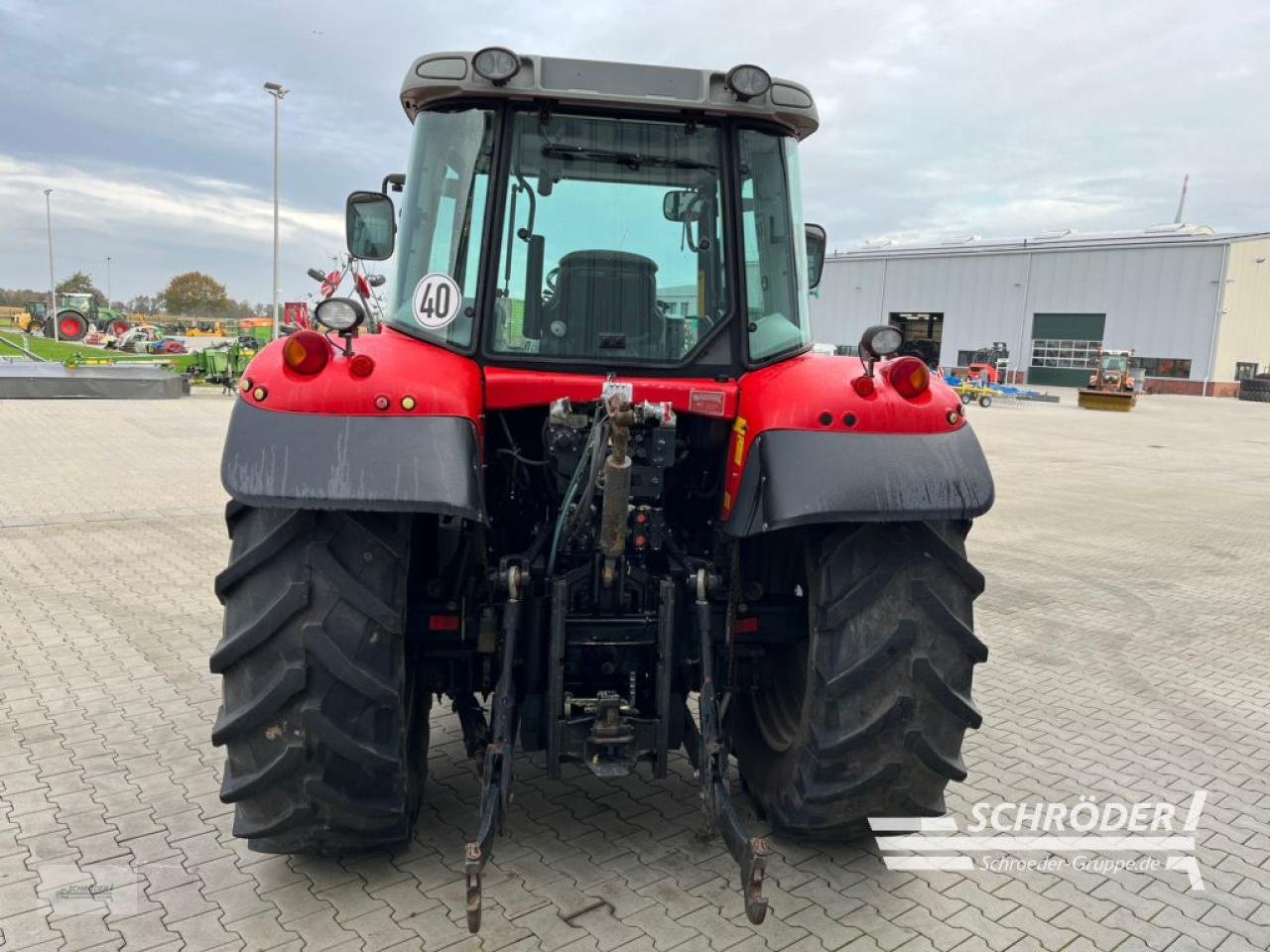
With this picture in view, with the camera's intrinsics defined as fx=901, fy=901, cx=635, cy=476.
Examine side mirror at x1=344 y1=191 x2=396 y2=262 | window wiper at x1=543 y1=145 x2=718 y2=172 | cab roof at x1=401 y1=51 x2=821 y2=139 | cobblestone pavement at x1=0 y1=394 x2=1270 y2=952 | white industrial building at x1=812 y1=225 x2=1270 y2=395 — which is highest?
white industrial building at x1=812 y1=225 x2=1270 y2=395

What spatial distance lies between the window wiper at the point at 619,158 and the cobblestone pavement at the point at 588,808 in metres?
2.55

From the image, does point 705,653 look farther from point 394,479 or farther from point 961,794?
point 961,794

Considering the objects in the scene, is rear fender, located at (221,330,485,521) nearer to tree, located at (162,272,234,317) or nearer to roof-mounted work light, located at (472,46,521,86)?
roof-mounted work light, located at (472,46,521,86)

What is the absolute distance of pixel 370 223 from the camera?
3.70 metres

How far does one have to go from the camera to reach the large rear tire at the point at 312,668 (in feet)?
8.91

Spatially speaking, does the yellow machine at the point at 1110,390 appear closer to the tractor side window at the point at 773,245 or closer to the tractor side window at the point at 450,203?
the tractor side window at the point at 773,245

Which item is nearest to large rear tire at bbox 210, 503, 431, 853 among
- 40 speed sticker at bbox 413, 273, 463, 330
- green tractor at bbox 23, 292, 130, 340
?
40 speed sticker at bbox 413, 273, 463, 330

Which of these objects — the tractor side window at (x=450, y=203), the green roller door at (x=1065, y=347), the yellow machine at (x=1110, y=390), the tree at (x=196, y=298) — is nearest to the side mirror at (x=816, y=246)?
the tractor side window at (x=450, y=203)

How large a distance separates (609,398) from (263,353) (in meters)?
1.18

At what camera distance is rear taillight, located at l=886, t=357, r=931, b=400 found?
3.02 metres

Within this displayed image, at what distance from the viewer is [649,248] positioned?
338cm

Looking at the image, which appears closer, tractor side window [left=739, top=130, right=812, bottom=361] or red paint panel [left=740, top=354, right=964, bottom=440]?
red paint panel [left=740, top=354, right=964, bottom=440]

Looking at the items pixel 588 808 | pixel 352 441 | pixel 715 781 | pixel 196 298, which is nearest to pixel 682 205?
pixel 352 441

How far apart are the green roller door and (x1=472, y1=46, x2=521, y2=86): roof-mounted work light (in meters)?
49.1
